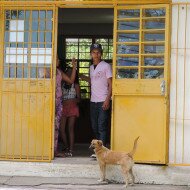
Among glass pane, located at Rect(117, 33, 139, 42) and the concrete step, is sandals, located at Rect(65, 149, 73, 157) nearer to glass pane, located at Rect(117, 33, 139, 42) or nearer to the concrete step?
the concrete step

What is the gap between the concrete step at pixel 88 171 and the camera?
7953mm

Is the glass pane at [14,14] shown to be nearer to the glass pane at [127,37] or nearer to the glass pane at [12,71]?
the glass pane at [12,71]

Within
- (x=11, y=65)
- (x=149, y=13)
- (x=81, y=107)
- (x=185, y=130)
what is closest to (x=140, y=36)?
(x=149, y=13)

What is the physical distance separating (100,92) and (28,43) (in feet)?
4.76

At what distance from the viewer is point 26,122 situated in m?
8.40

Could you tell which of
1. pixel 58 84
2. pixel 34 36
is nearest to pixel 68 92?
pixel 58 84

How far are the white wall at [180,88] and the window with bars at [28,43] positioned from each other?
2.03 metres

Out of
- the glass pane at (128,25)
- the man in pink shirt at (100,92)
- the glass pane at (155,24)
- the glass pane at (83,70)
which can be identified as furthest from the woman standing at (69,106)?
the glass pane at (83,70)

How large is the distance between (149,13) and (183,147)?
218cm

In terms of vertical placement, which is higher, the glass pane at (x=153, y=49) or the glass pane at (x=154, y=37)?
the glass pane at (x=154, y=37)

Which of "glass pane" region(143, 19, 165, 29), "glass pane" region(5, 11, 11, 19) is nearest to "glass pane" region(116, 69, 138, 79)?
"glass pane" region(143, 19, 165, 29)

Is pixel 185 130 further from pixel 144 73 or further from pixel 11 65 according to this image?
pixel 11 65

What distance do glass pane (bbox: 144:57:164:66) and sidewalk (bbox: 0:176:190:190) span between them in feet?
6.25

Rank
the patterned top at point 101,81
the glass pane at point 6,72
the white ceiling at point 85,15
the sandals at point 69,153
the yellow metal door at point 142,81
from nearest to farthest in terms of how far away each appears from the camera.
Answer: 1. the yellow metal door at point 142,81
2. the glass pane at point 6,72
3. the patterned top at point 101,81
4. the sandals at point 69,153
5. the white ceiling at point 85,15
